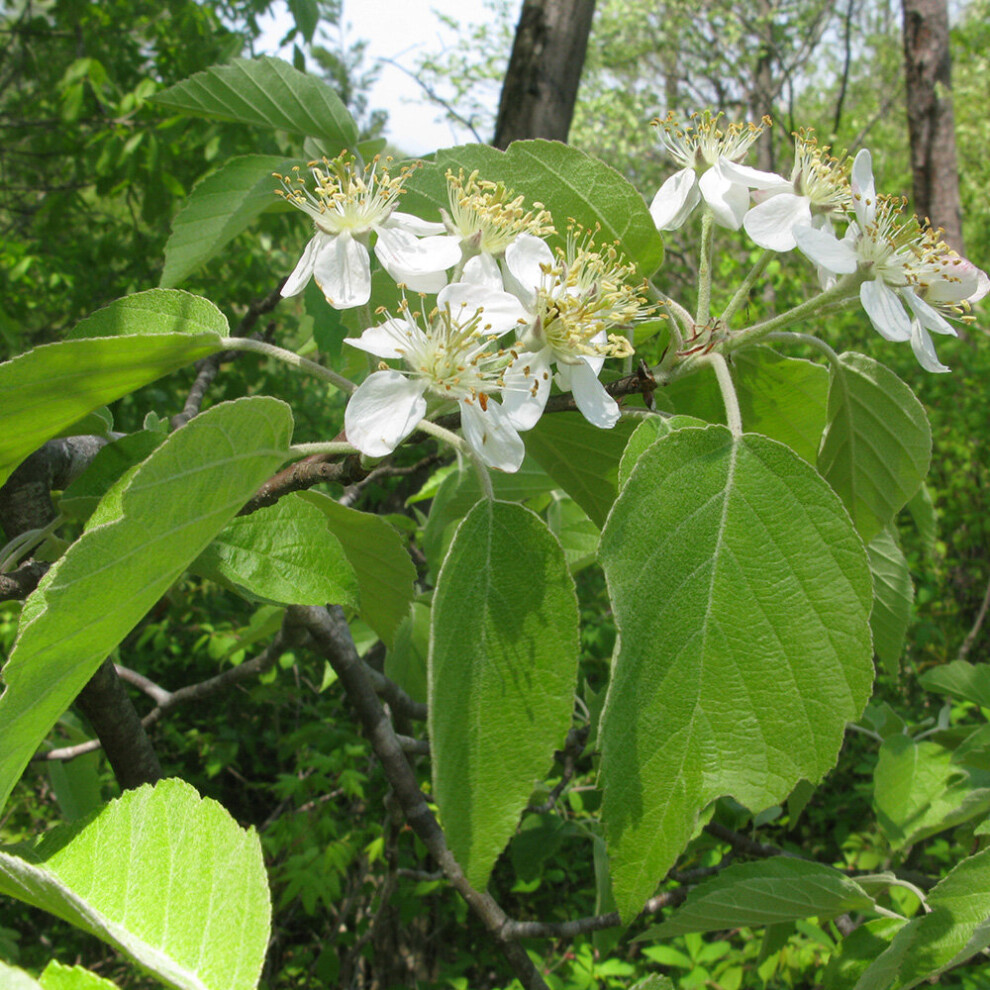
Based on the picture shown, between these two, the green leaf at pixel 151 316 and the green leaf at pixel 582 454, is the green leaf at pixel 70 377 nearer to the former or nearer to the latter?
the green leaf at pixel 151 316

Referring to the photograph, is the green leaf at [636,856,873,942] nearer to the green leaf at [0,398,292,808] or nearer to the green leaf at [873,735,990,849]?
the green leaf at [873,735,990,849]

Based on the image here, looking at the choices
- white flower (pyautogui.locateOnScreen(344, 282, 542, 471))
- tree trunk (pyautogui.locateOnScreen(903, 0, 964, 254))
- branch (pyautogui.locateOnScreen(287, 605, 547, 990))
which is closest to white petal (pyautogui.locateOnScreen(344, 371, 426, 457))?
white flower (pyautogui.locateOnScreen(344, 282, 542, 471))

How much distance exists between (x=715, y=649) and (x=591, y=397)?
269 mm

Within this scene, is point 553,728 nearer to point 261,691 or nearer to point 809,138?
point 809,138

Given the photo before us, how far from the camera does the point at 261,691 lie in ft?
10.9

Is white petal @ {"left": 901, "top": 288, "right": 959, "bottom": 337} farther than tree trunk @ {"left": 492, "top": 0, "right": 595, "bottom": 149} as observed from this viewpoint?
No

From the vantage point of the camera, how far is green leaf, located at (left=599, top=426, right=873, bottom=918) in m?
0.58

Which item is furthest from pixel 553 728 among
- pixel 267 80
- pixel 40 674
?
pixel 267 80

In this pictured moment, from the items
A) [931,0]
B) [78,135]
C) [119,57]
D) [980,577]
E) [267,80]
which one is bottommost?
[980,577]

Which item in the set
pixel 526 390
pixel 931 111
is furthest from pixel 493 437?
pixel 931 111

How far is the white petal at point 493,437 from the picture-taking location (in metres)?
0.71

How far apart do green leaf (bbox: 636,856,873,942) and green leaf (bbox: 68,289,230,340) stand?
86cm

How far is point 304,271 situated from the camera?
83 centimetres

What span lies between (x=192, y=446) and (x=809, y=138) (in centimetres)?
78
